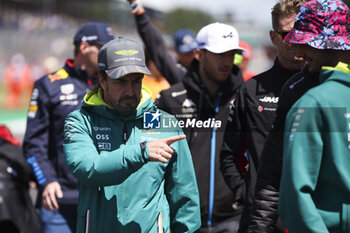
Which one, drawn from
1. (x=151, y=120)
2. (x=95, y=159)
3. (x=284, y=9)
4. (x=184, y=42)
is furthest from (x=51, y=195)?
(x=184, y=42)

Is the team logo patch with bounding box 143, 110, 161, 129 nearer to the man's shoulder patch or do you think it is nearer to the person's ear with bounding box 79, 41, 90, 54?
the man's shoulder patch

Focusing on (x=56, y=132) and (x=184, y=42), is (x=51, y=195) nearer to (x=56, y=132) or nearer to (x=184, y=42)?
(x=56, y=132)

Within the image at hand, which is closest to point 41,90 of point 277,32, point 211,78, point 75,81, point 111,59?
point 75,81

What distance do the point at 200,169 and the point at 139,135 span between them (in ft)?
4.33

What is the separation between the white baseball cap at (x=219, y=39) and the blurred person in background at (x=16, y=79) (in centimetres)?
2247

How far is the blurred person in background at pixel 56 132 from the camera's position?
185 inches

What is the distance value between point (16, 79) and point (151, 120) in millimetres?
24650

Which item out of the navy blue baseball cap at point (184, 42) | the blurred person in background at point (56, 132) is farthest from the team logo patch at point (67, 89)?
the navy blue baseball cap at point (184, 42)

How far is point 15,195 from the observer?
5027 mm

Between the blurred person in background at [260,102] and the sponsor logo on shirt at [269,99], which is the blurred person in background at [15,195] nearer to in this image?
the blurred person in background at [260,102]

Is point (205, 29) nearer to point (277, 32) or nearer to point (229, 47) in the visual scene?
point (229, 47)

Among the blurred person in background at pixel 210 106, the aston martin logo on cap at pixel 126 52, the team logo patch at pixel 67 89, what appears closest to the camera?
the aston martin logo on cap at pixel 126 52

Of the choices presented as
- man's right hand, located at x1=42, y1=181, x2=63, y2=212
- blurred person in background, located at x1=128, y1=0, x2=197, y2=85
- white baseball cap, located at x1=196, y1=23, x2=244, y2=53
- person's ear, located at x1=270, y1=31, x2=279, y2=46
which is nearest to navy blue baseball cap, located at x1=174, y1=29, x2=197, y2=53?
blurred person in background, located at x1=128, y1=0, x2=197, y2=85

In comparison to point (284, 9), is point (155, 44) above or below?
below
